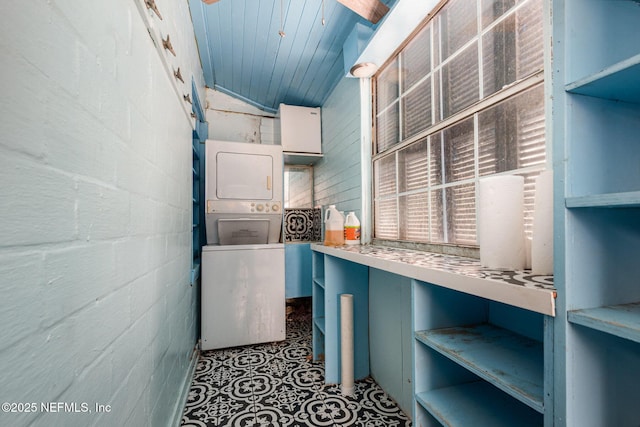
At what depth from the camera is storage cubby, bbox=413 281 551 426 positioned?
0.89 meters

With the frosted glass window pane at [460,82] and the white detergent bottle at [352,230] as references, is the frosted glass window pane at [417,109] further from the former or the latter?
the white detergent bottle at [352,230]

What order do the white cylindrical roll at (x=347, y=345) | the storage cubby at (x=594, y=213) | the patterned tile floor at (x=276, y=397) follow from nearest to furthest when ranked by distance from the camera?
the storage cubby at (x=594, y=213), the patterned tile floor at (x=276, y=397), the white cylindrical roll at (x=347, y=345)

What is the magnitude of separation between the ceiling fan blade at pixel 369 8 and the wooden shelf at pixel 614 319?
1.65 metres

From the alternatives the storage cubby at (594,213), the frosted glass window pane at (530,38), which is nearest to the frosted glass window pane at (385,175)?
the frosted glass window pane at (530,38)

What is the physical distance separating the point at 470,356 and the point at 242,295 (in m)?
2.23

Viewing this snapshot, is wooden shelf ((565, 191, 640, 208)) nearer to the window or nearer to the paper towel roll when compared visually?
the paper towel roll

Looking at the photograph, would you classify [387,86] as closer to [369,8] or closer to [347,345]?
[369,8]

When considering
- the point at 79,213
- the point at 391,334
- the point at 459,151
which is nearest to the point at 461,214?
the point at 459,151

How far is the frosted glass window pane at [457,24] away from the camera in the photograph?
1.40m

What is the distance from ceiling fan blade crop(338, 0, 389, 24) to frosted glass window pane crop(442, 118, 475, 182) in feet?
2.59

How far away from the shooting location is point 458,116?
4.75 ft

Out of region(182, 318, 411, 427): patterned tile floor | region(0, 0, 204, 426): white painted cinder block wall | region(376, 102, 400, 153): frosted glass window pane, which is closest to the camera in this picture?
region(0, 0, 204, 426): white painted cinder block wall

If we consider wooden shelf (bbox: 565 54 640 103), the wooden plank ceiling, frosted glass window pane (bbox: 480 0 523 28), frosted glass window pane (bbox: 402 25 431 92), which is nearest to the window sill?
wooden shelf (bbox: 565 54 640 103)

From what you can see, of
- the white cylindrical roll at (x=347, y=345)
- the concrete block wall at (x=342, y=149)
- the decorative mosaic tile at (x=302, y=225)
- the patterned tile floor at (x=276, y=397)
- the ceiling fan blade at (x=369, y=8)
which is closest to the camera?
the ceiling fan blade at (x=369, y=8)
